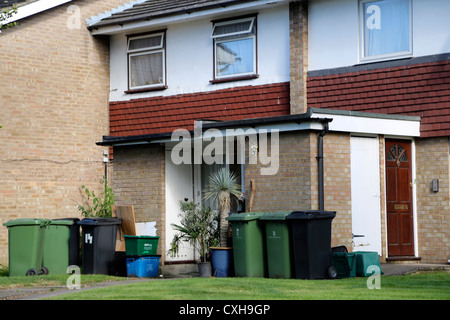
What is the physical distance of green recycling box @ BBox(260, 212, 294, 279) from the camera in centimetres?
1361

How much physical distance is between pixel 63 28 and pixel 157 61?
2408mm

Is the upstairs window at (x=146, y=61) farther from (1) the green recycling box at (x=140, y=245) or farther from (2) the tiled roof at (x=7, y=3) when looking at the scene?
(1) the green recycling box at (x=140, y=245)

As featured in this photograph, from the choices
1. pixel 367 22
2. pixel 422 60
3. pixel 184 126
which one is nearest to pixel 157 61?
pixel 184 126

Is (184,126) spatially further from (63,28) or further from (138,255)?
(138,255)

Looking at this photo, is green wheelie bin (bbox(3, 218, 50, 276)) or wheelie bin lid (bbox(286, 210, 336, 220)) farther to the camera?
green wheelie bin (bbox(3, 218, 50, 276))

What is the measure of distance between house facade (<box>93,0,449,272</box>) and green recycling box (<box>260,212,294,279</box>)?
1211 mm

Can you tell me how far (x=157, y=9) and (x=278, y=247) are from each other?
29.0 feet

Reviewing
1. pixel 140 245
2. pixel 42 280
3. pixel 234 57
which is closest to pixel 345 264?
pixel 140 245

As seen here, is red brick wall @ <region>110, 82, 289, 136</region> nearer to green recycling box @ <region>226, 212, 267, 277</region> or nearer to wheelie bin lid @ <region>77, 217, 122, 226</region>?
wheelie bin lid @ <region>77, 217, 122, 226</region>

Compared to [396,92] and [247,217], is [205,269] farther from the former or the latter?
[396,92]

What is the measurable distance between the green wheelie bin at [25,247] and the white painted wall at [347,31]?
6762mm

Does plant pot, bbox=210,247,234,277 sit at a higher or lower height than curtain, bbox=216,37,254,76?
lower

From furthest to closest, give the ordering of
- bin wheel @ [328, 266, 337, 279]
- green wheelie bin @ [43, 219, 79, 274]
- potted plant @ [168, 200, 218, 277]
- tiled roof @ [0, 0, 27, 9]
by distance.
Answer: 1. tiled roof @ [0, 0, 27, 9]
2. green wheelie bin @ [43, 219, 79, 274]
3. potted plant @ [168, 200, 218, 277]
4. bin wheel @ [328, 266, 337, 279]

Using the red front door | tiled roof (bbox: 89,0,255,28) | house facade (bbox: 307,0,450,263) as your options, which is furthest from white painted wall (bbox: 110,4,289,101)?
the red front door
